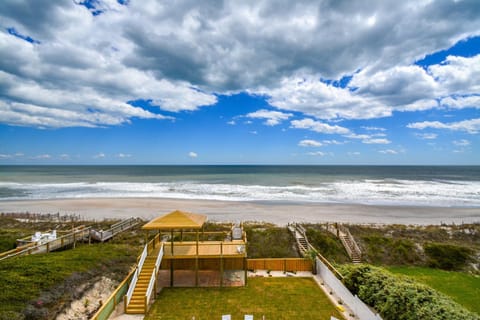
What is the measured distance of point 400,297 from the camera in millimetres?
9180

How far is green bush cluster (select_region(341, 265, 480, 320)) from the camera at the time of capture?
26.0 feet

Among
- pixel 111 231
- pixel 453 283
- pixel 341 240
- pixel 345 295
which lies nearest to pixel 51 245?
pixel 111 231

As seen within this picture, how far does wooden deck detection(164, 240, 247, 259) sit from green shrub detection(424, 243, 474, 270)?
1442 cm

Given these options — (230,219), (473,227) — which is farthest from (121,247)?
(473,227)

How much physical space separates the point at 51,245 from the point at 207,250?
9.66 meters

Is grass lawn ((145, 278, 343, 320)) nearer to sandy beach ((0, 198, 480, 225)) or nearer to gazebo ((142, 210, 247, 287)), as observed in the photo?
gazebo ((142, 210, 247, 287))

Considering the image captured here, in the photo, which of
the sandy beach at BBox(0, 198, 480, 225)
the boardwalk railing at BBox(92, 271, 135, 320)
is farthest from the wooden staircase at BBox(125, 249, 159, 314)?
the sandy beach at BBox(0, 198, 480, 225)

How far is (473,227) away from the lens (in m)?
25.1

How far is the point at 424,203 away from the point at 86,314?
46.2 meters

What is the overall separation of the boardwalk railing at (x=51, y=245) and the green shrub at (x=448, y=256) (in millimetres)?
25094

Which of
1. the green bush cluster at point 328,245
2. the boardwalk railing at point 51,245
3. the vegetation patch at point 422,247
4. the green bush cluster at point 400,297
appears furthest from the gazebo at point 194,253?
the vegetation patch at point 422,247

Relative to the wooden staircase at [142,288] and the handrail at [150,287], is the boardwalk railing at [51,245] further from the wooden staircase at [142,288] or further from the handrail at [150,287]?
the handrail at [150,287]

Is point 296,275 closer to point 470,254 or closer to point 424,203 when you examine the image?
point 470,254

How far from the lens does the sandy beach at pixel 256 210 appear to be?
30.5m
